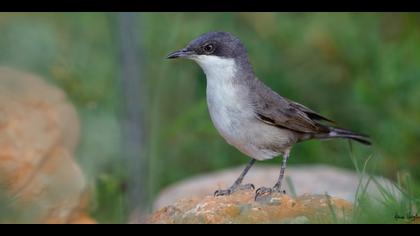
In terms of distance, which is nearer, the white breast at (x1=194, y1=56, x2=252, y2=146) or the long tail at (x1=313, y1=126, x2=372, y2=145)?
the white breast at (x1=194, y1=56, x2=252, y2=146)

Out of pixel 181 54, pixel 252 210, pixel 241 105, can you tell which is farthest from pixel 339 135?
pixel 252 210

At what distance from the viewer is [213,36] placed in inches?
258

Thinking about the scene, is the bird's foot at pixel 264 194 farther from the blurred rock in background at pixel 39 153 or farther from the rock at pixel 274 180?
the rock at pixel 274 180

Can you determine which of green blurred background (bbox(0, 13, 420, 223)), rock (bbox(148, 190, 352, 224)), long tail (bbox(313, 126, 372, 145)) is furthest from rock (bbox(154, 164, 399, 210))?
rock (bbox(148, 190, 352, 224))

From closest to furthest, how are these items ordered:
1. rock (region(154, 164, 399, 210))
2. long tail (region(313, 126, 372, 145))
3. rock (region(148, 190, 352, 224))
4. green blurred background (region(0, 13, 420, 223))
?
rock (region(148, 190, 352, 224)), long tail (region(313, 126, 372, 145)), rock (region(154, 164, 399, 210)), green blurred background (region(0, 13, 420, 223))

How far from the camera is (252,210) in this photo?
5.27 meters

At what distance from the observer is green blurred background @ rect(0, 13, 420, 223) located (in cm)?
905

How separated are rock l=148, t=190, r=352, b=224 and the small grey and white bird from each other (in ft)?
2.74

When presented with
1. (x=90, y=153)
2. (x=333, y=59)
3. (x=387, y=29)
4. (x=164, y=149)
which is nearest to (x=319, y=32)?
(x=333, y=59)

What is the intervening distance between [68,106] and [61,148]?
25.8 inches

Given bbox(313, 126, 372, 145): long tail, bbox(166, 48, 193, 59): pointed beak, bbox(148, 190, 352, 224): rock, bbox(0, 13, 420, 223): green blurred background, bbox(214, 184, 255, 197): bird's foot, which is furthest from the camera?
bbox(0, 13, 420, 223): green blurred background

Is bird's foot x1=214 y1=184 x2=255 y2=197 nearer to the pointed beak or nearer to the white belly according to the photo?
the white belly

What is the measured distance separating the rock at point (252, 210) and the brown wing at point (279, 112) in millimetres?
1201

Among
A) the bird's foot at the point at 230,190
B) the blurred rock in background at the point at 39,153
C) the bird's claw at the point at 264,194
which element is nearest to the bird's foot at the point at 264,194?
the bird's claw at the point at 264,194
